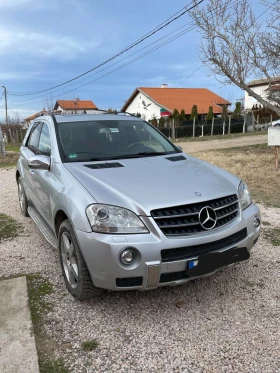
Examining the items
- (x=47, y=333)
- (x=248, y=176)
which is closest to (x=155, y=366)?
(x=47, y=333)

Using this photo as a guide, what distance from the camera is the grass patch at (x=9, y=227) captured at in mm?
4883

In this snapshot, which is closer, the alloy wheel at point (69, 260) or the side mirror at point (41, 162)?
the alloy wheel at point (69, 260)

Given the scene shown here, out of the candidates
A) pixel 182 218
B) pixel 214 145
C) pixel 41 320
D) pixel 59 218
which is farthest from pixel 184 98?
pixel 41 320

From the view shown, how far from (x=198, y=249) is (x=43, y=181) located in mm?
1921

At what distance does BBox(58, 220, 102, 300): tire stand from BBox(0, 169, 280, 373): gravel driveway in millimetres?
159

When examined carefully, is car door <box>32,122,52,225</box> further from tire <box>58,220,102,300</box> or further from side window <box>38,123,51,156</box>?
tire <box>58,220,102,300</box>

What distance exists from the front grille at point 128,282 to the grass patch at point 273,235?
2.46 m

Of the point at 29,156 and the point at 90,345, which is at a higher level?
the point at 29,156

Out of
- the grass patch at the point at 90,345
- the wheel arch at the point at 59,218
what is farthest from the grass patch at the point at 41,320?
the wheel arch at the point at 59,218

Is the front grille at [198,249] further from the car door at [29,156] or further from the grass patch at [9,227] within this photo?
the grass patch at [9,227]

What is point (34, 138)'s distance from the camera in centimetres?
497

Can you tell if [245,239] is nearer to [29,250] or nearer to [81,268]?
[81,268]

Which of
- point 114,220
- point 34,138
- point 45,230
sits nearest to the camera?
point 114,220

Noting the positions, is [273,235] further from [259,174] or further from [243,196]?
[259,174]
